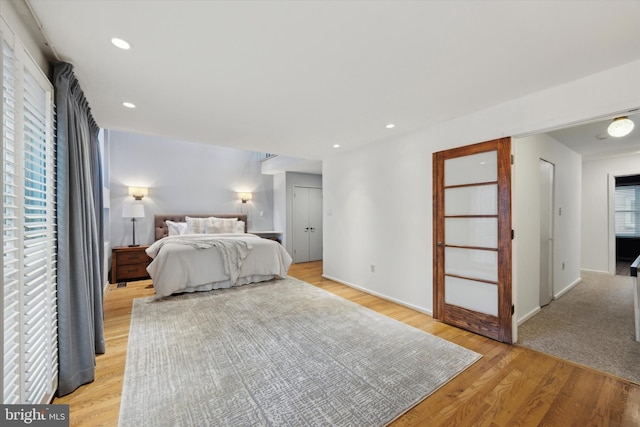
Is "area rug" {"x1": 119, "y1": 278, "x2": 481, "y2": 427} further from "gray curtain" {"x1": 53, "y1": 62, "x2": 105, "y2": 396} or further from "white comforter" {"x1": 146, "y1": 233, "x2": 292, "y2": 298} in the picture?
"white comforter" {"x1": 146, "y1": 233, "x2": 292, "y2": 298}

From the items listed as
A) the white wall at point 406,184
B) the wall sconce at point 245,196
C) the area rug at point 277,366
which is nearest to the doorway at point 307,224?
the wall sconce at point 245,196

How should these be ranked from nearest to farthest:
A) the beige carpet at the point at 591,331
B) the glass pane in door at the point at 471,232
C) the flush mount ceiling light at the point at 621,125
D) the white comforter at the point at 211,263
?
the beige carpet at the point at 591,331 < the glass pane in door at the point at 471,232 < the flush mount ceiling light at the point at 621,125 < the white comforter at the point at 211,263

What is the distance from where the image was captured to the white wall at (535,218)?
2854 millimetres

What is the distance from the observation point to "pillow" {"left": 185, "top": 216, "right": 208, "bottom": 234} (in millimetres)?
5598

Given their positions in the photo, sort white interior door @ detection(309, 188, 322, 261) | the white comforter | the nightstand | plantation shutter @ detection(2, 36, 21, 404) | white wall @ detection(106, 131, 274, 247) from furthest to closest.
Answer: white interior door @ detection(309, 188, 322, 261) → white wall @ detection(106, 131, 274, 247) → the nightstand → the white comforter → plantation shutter @ detection(2, 36, 21, 404)

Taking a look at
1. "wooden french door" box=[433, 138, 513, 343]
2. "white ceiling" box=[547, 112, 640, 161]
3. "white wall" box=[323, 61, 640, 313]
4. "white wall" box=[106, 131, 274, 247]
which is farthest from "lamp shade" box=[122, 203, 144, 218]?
"white ceiling" box=[547, 112, 640, 161]

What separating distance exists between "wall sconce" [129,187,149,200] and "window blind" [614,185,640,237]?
1062 cm

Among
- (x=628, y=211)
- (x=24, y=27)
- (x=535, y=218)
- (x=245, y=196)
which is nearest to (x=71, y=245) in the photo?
(x=24, y=27)

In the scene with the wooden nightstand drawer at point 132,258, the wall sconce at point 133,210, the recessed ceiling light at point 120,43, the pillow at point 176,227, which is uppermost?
the recessed ceiling light at point 120,43

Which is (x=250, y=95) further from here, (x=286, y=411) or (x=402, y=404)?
(x=402, y=404)

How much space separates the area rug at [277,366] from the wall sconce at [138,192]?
9.86ft

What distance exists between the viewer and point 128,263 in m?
4.78

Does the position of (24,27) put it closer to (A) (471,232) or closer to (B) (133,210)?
(A) (471,232)

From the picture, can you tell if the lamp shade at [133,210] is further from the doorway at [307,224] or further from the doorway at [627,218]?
the doorway at [627,218]
